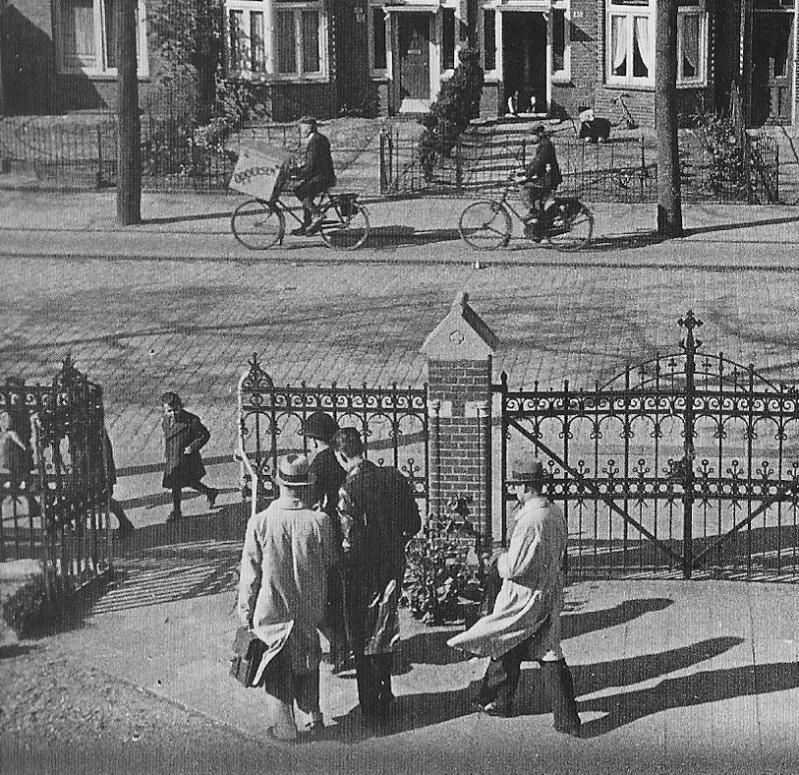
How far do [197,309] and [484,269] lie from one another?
4.23m

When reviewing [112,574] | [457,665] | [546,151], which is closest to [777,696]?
[457,665]

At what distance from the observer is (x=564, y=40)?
35.7 meters

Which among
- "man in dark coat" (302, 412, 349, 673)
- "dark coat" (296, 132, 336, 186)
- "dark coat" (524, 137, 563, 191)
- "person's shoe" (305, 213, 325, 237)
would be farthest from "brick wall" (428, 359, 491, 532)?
"person's shoe" (305, 213, 325, 237)

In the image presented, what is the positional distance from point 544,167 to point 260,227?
14.6 feet

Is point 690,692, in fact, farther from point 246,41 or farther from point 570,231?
point 246,41

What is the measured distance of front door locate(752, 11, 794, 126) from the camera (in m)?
34.7

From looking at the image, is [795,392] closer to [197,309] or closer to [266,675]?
[266,675]

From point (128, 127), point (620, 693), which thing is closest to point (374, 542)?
point (620, 693)

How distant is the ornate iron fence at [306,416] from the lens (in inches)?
519

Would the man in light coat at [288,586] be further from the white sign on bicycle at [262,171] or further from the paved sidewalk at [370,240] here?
the paved sidewalk at [370,240]

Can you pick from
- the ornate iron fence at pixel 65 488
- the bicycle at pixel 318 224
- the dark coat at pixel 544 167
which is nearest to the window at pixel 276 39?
the bicycle at pixel 318 224

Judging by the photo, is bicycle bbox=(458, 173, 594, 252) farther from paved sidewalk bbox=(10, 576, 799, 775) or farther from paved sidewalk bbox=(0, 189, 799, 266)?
paved sidewalk bbox=(10, 576, 799, 775)

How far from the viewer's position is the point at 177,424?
14.4 m

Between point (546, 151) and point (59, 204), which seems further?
point (59, 204)
